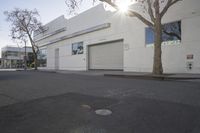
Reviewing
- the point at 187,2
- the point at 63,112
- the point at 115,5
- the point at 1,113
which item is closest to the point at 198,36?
the point at 187,2

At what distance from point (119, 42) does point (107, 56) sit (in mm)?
2241

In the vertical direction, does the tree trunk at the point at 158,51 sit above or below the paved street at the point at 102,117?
above

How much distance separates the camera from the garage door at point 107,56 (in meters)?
19.1

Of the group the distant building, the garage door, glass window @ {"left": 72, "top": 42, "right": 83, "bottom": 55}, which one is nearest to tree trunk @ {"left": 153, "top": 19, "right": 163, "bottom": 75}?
the garage door

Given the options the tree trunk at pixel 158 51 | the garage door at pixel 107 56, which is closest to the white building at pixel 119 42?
the garage door at pixel 107 56

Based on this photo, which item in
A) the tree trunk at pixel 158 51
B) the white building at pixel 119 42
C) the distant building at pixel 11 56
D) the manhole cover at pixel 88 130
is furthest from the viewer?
the distant building at pixel 11 56

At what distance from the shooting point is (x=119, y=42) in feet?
63.0

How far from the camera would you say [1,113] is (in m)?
3.86

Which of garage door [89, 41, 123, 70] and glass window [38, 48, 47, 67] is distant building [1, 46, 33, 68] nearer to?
glass window [38, 48, 47, 67]

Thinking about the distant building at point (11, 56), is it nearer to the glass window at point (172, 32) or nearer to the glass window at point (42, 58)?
the glass window at point (42, 58)

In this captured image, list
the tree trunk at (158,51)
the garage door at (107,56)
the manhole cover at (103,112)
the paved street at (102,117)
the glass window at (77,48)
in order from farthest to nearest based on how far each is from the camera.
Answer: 1. the glass window at (77,48)
2. the garage door at (107,56)
3. the tree trunk at (158,51)
4. the manhole cover at (103,112)
5. the paved street at (102,117)

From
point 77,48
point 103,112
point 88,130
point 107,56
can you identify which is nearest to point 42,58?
point 77,48

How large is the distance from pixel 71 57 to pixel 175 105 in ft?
73.9

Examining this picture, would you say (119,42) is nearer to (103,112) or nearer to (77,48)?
(77,48)
